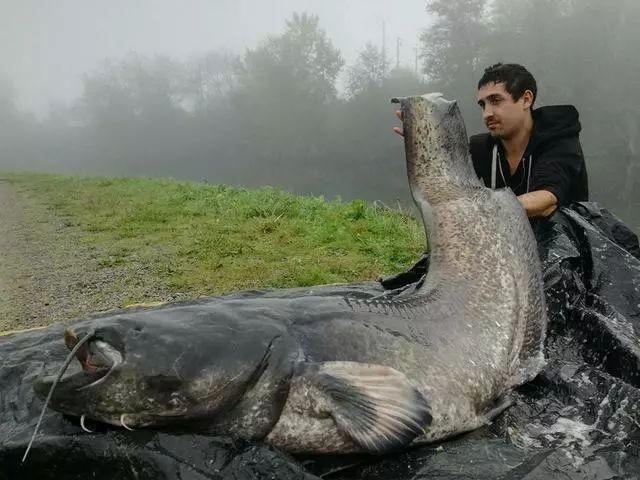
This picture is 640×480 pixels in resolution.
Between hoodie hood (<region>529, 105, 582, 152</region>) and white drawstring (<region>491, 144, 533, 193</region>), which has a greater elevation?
hoodie hood (<region>529, 105, 582, 152</region>)

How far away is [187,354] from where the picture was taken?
1775mm

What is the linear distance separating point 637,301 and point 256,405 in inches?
84.9

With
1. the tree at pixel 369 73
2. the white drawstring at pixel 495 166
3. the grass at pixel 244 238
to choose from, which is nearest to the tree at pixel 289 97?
the tree at pixel 369 73

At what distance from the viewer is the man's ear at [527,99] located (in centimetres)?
360

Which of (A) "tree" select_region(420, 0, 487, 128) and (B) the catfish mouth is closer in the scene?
(B) the catfish mouth

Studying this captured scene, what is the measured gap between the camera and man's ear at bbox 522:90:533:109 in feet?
11.8

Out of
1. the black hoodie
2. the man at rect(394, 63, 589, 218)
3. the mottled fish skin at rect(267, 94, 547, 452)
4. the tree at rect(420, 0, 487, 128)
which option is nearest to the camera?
the mottled fish skin at rect(267, 94, 547, 452)

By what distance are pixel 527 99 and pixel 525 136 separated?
0.79 feet

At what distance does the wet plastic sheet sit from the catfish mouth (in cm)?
18

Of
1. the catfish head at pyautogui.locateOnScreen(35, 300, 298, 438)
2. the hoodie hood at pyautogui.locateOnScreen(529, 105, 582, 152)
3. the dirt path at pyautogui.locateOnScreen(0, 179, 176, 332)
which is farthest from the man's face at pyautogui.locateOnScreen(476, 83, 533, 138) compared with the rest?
the dirt path at pyautogui.locateOnScreen(0, 179, 176, 332)

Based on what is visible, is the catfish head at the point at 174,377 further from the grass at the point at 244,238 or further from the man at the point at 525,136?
the grass at the point at 244,238

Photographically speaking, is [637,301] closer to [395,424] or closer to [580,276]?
[580,276]

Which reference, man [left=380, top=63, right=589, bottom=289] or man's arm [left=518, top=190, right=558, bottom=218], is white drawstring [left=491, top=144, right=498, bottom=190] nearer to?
man [left=380, top=63, right=589, bottom=289]

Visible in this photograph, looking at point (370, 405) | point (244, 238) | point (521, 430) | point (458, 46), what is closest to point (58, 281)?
point (244, 238)
